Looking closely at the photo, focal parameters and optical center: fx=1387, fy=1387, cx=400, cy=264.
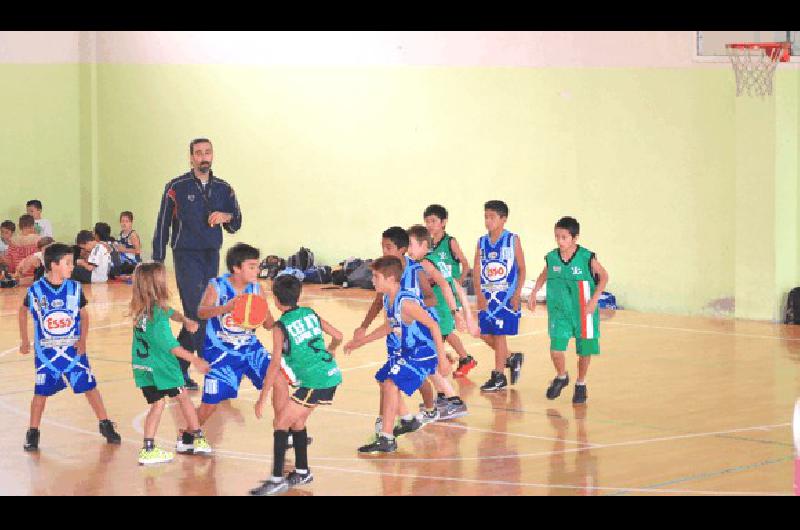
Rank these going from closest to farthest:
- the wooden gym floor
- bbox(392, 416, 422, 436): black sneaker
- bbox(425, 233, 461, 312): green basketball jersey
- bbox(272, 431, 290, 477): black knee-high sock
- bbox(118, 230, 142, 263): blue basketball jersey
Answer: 1. bbox(272, 431, 290, 477): black knee-high sock
2. the wooden gym floor
3. bbox(392, 416, 422, 436): black sneaker
4. bbox(425, 233, 461, 312): green basketball jersey
5. bbox(118, 230, 142, 263): blue basketball jersey

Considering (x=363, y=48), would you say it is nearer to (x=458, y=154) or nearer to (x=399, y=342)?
(x=458, y=154)

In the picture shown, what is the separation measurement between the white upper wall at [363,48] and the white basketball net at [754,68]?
2.13 ft

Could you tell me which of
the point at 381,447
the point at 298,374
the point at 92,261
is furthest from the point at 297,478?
the point at 92,261

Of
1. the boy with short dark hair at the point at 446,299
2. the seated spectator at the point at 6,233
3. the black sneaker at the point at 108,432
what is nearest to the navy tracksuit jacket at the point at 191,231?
the boy with short dark hair at the point at 446,299

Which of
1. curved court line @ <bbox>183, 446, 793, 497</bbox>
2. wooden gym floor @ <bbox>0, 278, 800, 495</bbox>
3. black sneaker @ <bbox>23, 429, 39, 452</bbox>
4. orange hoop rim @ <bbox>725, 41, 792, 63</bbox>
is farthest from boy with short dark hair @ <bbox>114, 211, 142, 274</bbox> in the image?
curved court line @ <bbox>183, 446, 793, 497</bbox>

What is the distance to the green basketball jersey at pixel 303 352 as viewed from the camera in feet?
26.7

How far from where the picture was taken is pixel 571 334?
435 inches

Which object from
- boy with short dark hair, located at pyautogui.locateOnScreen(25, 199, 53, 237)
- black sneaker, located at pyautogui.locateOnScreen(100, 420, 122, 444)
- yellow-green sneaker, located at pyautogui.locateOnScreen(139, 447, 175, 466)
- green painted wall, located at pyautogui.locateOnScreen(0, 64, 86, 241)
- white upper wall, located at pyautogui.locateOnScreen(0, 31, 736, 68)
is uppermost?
white upper wall, located at pyautogui.locateOnScreen(0, 31, 736, 68)

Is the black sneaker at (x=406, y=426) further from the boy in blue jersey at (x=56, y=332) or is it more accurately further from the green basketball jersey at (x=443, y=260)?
the green basketball jersey at (x=443, y=260)

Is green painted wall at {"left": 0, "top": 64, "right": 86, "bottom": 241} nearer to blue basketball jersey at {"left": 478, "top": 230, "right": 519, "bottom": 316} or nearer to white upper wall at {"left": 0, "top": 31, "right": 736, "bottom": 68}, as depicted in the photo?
white upper wall at {"left": 0, "top": 31, "right": 736, "bottom": 68}

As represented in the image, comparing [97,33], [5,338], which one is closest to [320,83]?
[97,33]

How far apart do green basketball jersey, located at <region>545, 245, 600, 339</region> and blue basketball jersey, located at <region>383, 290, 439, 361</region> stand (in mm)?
2055

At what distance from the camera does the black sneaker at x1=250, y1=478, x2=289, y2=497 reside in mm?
7931
